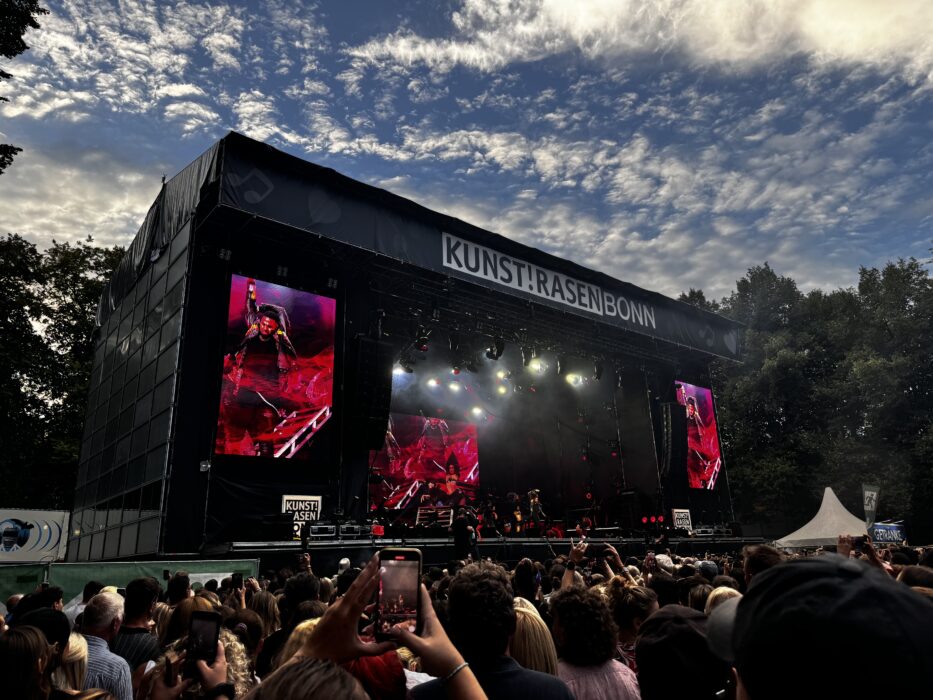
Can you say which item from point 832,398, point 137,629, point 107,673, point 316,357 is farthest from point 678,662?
point 832,398

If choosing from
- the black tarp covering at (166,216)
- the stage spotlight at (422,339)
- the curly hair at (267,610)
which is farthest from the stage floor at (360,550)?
the black tarp covering at (166,216)

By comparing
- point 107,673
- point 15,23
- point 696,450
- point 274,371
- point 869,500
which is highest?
point 15,23

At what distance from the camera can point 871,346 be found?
32.1 m

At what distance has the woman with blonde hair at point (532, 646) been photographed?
2.70 meters

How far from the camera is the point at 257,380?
49.3 feet

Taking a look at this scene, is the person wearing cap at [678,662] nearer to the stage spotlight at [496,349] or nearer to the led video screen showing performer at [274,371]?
the led video screen showing performer at [274,371]

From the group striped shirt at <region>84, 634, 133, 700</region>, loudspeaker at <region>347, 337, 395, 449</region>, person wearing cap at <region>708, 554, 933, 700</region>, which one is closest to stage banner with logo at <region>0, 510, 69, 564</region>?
loudspeaker at <region>347, 337, 395, 449</region>

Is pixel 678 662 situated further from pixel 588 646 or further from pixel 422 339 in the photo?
pixel 422 339

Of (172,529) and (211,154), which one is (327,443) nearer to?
(172,529)

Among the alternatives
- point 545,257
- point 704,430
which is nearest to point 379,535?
point 545,257

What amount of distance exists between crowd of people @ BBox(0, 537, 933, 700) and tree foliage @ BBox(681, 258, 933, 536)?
30269 mm

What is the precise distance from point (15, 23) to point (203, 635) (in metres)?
17.0

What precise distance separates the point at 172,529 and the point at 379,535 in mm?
4632

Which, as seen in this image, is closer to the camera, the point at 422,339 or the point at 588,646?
the point at 588,646
